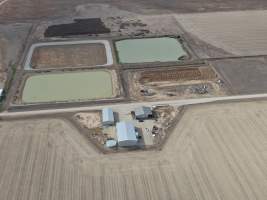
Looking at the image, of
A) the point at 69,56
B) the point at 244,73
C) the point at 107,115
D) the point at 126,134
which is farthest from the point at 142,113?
the point at 69,56

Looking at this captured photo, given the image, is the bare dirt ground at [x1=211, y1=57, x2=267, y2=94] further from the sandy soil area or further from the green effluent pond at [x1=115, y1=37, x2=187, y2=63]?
the sandy soil area

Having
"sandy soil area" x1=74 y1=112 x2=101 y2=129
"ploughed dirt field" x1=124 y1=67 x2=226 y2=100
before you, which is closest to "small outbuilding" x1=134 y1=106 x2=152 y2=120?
"ploughed dirt field" x1=124 y1=67 x2=226 y2=100

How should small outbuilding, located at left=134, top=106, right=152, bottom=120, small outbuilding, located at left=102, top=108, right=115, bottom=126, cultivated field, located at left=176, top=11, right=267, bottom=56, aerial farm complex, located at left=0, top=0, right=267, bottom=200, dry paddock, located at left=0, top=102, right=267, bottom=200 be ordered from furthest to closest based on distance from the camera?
cultivated field, located at left=176, top=11, right=267, bottom=56, small outbuilding, located at left=134, top=106, right=152, bottom=120, small outbuilding, located at left=102, top=108, right=115, bottom=126, aerial farm complex, located at left=0, top=0, right=267, bottom=200, dry paddock, located at left=0, top=102, right=267, bottom=200

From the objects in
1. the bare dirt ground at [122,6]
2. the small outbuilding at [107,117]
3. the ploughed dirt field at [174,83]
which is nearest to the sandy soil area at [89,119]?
the small outbuilding at [107,117]

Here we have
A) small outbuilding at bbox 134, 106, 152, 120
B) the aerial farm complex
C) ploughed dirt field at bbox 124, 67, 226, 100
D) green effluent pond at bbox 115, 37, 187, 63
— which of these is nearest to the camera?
the aerial farm complex

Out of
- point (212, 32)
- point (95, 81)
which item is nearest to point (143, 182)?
point (95, 81)

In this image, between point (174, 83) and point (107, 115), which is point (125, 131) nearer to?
point (107, 115)

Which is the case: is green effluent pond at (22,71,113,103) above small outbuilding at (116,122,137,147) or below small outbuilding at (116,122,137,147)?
below
